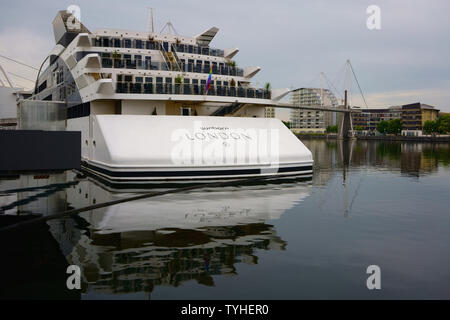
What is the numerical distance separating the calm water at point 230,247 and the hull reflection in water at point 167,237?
0.09 ft

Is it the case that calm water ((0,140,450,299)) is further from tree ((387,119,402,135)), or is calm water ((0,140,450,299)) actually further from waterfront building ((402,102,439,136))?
waterfront building ((402,102,439,136))

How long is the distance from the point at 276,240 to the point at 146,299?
445 centimetres

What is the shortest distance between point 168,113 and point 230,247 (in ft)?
49.1

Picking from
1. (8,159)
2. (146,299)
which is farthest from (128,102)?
(146,299)

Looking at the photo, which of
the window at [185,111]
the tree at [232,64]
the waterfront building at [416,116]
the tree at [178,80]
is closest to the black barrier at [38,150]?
the tree at [178,80]

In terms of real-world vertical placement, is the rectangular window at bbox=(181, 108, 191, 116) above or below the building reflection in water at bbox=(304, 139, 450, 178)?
above

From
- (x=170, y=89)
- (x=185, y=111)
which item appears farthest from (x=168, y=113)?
(x=170, y=89)

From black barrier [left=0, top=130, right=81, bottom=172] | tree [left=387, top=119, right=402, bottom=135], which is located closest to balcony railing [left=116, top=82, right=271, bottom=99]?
black barrier [left=0, top=130, right=81, bottom=172]

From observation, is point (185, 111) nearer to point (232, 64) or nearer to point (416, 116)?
point (232, 64)

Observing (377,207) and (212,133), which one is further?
(212,133)

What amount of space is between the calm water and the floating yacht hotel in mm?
2432

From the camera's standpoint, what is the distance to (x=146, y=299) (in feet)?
22.0

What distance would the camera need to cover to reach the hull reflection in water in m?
7.71
